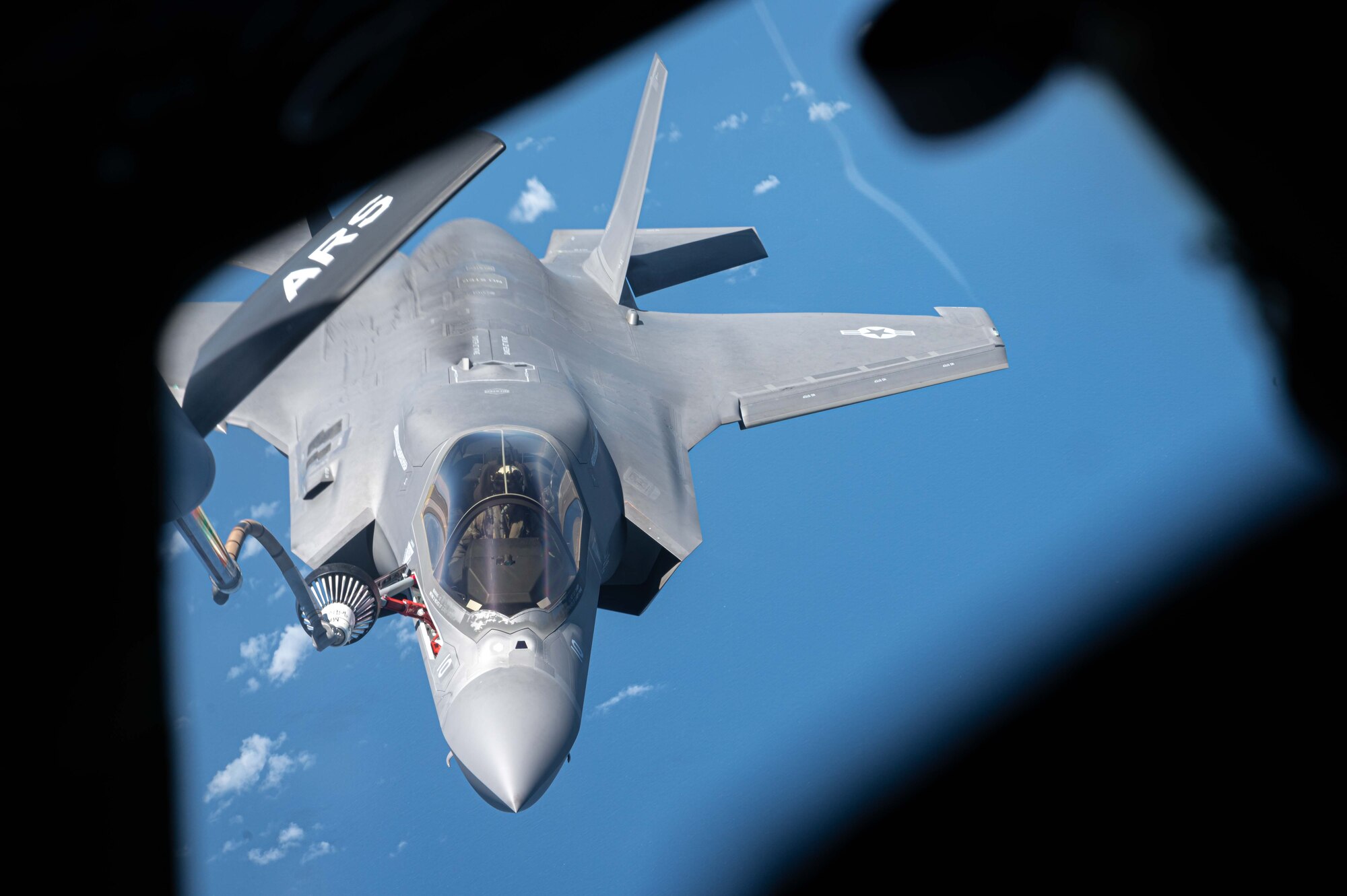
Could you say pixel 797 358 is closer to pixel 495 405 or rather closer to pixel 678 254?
pixel 678 254

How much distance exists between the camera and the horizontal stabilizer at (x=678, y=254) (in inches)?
453

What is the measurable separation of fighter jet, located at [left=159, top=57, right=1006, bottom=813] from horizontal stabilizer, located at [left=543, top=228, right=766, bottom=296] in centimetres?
3

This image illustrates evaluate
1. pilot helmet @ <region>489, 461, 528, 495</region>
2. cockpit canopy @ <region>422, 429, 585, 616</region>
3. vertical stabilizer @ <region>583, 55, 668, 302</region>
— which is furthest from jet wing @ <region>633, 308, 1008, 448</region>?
pilot helmet @ <region>489, 461, 528, 495</region>

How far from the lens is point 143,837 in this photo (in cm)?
634

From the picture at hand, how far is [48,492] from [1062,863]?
21.5 feet

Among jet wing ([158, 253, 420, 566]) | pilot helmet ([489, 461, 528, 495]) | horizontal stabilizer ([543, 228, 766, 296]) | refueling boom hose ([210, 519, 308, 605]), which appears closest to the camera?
refueling boom hose ([210, 519, 308, 605])

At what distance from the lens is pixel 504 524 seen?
5938 mm

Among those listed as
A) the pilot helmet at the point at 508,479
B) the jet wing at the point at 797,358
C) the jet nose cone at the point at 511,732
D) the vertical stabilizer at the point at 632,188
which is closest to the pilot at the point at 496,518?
the pilot helmet at the point at 508,479

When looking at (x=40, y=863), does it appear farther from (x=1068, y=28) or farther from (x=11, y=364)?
(x=1068, y=28)

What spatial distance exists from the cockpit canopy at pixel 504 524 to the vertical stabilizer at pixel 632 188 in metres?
4.39

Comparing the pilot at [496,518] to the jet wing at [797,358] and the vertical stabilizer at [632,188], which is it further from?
the vertical stabilizer at [632,188]

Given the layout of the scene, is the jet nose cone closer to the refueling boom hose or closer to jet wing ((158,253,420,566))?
the refueling boom hose

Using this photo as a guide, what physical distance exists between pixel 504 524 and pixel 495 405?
1485 mm

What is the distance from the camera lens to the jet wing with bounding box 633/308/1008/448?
9.23 meters
